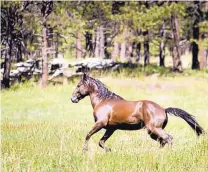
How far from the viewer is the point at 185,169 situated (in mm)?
7133

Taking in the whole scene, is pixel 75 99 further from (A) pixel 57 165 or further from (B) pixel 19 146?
(A) pixel 57 165

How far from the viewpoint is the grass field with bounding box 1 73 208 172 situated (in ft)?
23.8

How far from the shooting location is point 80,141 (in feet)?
33.3

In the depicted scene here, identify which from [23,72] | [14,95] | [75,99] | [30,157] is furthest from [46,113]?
[23,72]

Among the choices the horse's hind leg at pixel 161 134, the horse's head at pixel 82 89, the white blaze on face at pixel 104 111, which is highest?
the horse's head at pixel 82 89

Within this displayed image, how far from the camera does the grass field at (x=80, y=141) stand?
7254 millimetres

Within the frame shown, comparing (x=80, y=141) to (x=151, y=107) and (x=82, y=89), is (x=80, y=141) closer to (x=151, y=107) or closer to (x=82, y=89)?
(x=82, y=89)

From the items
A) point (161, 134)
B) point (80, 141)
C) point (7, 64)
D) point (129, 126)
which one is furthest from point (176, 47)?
point (161, 134)

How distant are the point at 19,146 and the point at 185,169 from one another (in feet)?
11.7

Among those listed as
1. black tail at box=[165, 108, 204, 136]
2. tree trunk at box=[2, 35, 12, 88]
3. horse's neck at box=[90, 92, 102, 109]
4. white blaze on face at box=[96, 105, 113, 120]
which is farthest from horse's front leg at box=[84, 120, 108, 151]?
tree trunk at box=[2, 35, 12, 88]

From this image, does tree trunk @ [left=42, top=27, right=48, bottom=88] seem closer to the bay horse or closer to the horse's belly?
the bay horse

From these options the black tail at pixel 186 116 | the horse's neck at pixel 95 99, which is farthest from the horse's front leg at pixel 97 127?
the black tail at pixel 186 116

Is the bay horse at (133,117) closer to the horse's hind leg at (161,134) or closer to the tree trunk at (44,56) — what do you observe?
the horse's hind leg at (161,134)

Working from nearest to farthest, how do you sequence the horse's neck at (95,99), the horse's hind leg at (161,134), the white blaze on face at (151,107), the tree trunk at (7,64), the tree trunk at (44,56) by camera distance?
the horse's hind leg at (161,134), the white blaze on face at (151,107), the horse's neck at (95,99), the tree trunk at (7,64), the tree trunk at (44,56)
